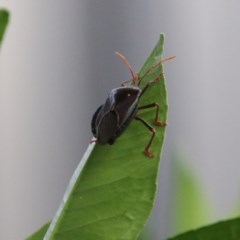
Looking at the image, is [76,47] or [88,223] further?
[76,47]

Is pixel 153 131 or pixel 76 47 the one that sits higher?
pixel 153 131

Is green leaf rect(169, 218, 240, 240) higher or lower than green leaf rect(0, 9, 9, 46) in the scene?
lower

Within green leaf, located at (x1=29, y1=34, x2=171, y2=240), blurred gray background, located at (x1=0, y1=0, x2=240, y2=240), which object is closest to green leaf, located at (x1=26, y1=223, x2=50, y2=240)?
green leaf, located at (x1=29, y1=34, x2=171, y2=240)

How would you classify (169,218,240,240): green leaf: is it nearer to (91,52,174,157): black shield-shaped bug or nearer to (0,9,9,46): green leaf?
(91,52,174,157): black shield-shaped bug

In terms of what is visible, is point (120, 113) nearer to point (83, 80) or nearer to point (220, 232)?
point (220, 232)

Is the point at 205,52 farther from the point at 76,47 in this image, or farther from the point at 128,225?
the point at 128,225

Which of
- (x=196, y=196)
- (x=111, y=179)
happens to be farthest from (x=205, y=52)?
(x=111, y=179)
